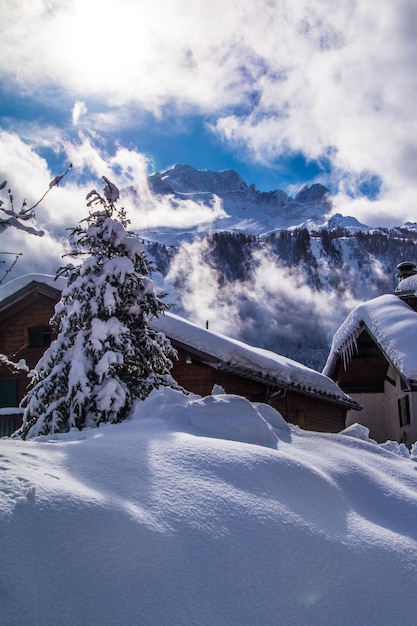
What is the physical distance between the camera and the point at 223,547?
309 cm

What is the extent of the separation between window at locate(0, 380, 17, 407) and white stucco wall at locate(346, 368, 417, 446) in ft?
40.6

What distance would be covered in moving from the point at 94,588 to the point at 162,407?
12.6 feet

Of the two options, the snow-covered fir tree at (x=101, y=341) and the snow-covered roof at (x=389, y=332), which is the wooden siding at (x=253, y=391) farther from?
the snow-covered fir tree at (x=101, y=341)

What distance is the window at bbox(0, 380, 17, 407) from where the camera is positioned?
17234 mm

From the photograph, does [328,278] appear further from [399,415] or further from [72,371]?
[72,371]

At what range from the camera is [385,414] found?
21.2 metres

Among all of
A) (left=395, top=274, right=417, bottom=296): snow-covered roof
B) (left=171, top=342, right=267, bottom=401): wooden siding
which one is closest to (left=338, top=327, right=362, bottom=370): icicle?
(left=395, top=274, right=417, bottom=296): snow-covered roof

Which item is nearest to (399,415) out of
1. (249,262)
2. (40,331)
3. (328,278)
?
(40,331)

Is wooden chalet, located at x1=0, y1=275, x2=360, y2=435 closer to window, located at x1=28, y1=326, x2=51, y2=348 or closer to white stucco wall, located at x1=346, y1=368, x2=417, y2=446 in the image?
window, located at x1=28, y1=326, x2=51, y2=348

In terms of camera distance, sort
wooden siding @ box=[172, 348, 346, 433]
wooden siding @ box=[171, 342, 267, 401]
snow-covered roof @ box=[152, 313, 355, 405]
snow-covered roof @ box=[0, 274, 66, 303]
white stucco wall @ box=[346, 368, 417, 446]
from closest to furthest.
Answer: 1. snow-covered roof @ box=[152, 313, 355, 405]
2. wooden siding @ box=[171, 342, 267, 401]
3. wooden siding @ box=[172, 348, 346, 433]
4. snow-covered roof @ box=[0, 274, 66, 303]
5. white stucco wall @ box=[346, 368, 417, 446]

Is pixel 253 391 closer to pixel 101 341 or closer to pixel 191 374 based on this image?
pixel 191 374

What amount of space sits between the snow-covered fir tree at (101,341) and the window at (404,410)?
10.00m

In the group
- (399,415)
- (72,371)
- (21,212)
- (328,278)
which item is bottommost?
(399,415)

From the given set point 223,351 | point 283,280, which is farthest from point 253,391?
point 283,280
